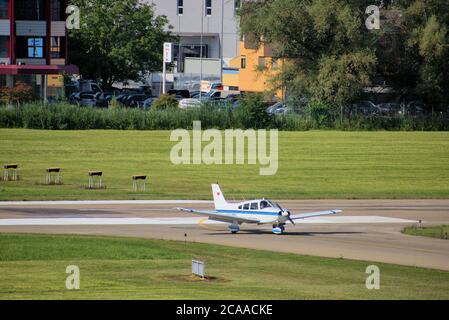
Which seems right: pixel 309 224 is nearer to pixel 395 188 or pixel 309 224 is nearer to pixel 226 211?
pixel 226 211

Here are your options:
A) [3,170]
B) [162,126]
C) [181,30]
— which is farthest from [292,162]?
[181,30]

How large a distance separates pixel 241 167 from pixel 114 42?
5033cm

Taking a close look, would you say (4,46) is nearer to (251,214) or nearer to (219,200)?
(219,200)

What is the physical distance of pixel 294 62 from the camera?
86.1m

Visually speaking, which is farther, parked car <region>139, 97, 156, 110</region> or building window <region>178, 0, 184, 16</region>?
building window <region>178, 0, 184, 16</region>

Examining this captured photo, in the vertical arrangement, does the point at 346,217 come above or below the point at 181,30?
below

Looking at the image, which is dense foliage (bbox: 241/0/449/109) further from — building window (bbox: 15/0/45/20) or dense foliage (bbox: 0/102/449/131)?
building window (bbox: 15/0/45/20)

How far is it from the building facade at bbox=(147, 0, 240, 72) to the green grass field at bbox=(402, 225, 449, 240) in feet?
301

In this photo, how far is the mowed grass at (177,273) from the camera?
28812 mm

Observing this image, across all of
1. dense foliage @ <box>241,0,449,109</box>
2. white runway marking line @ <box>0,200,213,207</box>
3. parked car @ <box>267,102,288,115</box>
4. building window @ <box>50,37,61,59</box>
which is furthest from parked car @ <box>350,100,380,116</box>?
white runway marking line @ <box>0,200,213,207</box>

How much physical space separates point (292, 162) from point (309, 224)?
74.7 feet

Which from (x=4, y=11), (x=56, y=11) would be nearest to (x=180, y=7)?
(x=56, y=11)

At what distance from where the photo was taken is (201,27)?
13475 centimetres

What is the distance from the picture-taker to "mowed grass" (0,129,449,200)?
5541 centimetres
